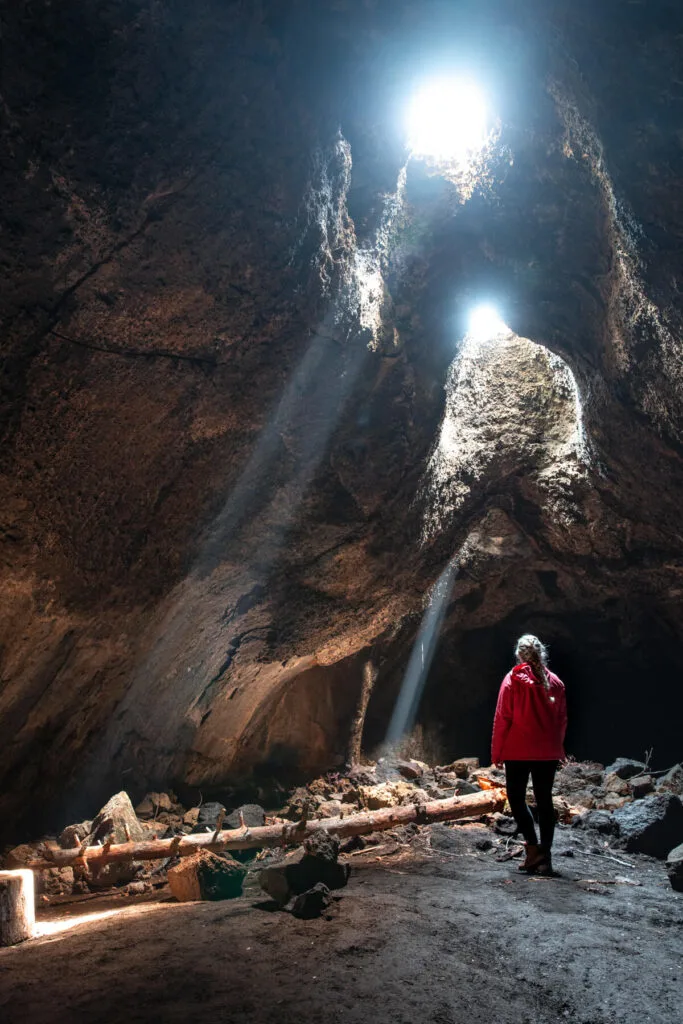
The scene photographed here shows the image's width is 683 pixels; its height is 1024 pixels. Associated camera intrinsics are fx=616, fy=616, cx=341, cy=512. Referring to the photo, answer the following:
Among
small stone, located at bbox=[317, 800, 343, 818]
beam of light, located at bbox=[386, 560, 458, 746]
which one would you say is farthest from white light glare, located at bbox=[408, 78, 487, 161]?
beam of light, located at bbox=[386, 560, 458, 746]

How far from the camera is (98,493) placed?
13.5 ft

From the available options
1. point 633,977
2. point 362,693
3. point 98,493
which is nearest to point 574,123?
point 98,493

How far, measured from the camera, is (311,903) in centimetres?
314

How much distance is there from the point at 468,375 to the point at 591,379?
1.53 m

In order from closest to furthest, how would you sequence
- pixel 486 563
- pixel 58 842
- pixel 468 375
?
pixel 58 842 < pixel 468 375 < pixel 486 563

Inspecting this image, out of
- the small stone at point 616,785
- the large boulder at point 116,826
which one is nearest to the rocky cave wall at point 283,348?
the large boulder at point 116,826

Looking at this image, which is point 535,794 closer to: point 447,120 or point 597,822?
point 597,822

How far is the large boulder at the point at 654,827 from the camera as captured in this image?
495 cm

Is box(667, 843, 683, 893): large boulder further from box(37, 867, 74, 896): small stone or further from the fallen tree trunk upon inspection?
box(37, 867, 74, 896): small stone

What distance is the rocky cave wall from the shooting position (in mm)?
3156

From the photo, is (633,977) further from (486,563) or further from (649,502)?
(486,563)

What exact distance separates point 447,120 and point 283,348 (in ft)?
8.29

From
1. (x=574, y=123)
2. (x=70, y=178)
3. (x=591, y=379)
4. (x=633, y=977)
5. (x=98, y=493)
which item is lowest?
(x=633, y=977)

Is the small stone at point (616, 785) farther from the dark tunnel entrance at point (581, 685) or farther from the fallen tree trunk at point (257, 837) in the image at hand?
the dark tunnel entrance at point (581, 685)
